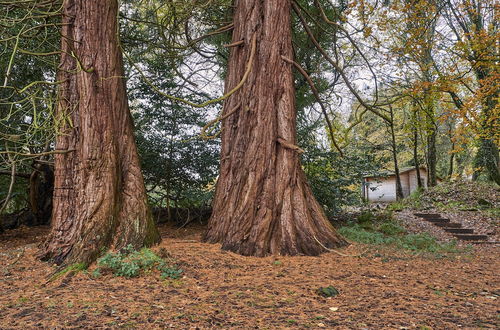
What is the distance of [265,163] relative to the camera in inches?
184

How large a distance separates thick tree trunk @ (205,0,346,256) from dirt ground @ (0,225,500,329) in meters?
0.39

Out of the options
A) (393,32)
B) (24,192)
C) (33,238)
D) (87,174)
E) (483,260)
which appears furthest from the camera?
(393,32)

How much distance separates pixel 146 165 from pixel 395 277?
5493 mm

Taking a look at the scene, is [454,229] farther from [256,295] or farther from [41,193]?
[41,193]

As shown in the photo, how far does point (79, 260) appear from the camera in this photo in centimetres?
353

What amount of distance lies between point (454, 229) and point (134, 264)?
912 cm

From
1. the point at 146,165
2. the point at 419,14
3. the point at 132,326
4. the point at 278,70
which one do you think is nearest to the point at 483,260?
the point at 278,70

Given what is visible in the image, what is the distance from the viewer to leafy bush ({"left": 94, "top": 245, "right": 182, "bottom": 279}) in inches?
129


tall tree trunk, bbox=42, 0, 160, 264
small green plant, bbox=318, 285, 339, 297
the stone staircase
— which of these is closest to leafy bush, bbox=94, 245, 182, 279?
tall tree trunk, bbox=42, 0, 160, 264

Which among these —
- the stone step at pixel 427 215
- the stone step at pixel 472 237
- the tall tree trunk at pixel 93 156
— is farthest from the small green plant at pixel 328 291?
the stone step at pixel 427 215

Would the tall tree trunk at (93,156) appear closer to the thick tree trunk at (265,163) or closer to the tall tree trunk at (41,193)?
the thick tree trunk at (265,163)

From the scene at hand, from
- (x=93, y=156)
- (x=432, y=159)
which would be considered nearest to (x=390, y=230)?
(x=93, y=156)

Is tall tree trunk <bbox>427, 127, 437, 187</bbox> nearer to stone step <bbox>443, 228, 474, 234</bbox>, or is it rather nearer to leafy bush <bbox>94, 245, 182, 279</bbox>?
stone step <bbox>443, 228, 474, 234</bbox>

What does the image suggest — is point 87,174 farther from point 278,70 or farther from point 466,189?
point 466,189
